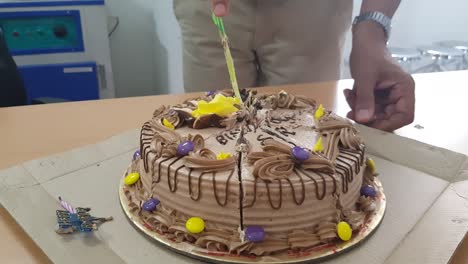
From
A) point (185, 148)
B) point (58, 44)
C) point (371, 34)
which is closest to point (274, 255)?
point (185, 148)

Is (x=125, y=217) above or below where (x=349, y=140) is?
below

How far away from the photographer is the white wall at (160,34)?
3.14 m

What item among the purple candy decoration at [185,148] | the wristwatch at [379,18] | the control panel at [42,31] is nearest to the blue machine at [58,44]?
the control panel at [42,31]

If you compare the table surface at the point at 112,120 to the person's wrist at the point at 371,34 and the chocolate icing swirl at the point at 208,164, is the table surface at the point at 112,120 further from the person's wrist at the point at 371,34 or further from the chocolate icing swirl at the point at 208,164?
the chocolate icing swirl at the point at 208,164

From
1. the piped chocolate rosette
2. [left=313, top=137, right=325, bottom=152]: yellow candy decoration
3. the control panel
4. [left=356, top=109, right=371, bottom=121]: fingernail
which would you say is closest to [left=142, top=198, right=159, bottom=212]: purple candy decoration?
the piped chocolate rosette

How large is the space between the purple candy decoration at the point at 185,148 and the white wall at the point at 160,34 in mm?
1989

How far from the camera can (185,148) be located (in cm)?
96

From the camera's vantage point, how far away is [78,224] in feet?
3.08

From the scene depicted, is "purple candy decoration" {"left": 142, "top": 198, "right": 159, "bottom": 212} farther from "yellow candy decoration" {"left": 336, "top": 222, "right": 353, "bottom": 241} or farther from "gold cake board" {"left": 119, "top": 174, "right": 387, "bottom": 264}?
"yellow candy decoration" {"left": 336, "top": 222, "right": 353, "bottom": 241}

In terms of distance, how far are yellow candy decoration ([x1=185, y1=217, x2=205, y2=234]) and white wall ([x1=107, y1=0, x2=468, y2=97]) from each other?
6.79ft

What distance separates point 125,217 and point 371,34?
2.76 ft

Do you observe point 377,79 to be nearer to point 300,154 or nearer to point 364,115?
point 364,115

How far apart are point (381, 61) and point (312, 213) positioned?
0.59 m

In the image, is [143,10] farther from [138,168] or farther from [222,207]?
[222,207]
